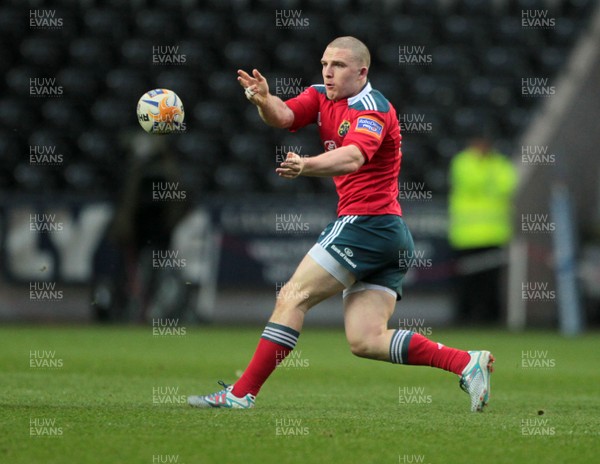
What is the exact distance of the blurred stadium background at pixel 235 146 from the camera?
15414mm

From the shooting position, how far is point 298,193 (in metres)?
17.9

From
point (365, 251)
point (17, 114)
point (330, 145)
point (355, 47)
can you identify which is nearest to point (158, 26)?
point (17, 114)

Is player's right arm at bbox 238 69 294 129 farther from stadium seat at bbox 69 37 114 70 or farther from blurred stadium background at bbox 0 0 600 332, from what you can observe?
stadium seat at bbox 69 37 114 70

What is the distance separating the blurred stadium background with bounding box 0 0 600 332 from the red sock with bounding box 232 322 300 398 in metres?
7.97

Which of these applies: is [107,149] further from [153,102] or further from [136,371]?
[153,102]

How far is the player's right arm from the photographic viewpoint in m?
7.41

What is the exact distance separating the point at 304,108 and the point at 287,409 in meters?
1.85

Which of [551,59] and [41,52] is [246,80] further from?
[551,59]

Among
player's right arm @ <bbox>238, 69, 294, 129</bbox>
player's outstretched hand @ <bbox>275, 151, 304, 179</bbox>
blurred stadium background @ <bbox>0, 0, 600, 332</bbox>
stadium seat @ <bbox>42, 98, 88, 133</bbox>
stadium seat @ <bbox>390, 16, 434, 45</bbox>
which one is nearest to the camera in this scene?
player's outstretched hand @ <bbox>275, 151, 304, 179</bbox>

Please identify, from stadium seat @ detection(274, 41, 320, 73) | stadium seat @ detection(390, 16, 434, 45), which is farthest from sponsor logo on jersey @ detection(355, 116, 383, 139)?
stadium seat @ detection(390, 16, 434, 45)

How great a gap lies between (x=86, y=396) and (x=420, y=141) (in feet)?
37.4

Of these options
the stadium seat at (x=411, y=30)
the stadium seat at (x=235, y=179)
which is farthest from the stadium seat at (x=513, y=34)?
the stadium seat at (x=235, y=179)

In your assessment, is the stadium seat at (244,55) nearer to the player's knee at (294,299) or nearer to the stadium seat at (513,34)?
the stadium seat at (513,34)

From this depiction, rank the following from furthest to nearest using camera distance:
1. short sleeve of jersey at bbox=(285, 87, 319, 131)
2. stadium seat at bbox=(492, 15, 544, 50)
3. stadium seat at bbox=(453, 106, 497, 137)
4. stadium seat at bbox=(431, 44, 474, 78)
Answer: stadium seat at bbox=(492, 15, 544, 50) → stadium seat at bbox=(431, 44, 474, 78) → stadium seat at bbox=(453, 106, 497, 137) → short sleeve of jersey at bbox=(285, 87, 319, 131)
